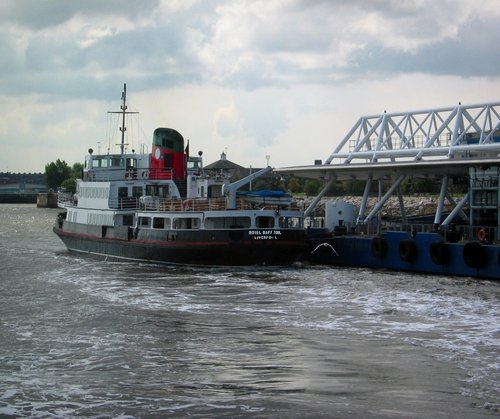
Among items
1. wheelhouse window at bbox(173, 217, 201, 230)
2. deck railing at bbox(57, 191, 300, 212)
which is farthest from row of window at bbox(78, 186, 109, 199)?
wheelhouse window at bbox(173, 217, 201, 230)

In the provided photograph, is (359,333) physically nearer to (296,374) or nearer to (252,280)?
(296,374)

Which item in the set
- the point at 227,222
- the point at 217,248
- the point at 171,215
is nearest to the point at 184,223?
the point at 171,215

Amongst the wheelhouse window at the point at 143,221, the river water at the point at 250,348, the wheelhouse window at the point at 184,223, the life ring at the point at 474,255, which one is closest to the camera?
the river water at the point at 250,348

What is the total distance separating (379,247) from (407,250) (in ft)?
7.80

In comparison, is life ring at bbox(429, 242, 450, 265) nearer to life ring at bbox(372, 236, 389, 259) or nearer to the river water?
the river water

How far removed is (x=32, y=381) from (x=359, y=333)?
11.2 metres

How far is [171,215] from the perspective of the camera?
50938mm

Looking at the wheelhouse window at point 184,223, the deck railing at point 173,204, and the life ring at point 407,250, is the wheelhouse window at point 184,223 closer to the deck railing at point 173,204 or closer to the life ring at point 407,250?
the deck railing at point 173,204

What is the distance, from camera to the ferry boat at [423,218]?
4638 cm

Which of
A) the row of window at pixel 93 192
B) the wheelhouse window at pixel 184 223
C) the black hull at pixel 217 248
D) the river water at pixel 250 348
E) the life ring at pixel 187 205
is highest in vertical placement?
the row of window at pixel 93 192

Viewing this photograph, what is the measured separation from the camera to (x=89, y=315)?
3198 cm

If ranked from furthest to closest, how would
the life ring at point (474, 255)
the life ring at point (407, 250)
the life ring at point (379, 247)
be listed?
the life ring at point (379, 247) < the life ring at point (407, 250) < the life ring at point (474, 255)

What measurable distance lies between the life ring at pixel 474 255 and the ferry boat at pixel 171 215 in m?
9.35

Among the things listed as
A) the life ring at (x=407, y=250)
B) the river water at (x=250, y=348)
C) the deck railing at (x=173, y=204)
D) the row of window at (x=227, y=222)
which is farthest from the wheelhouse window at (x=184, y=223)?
the life ring at (x=407, y=250)
